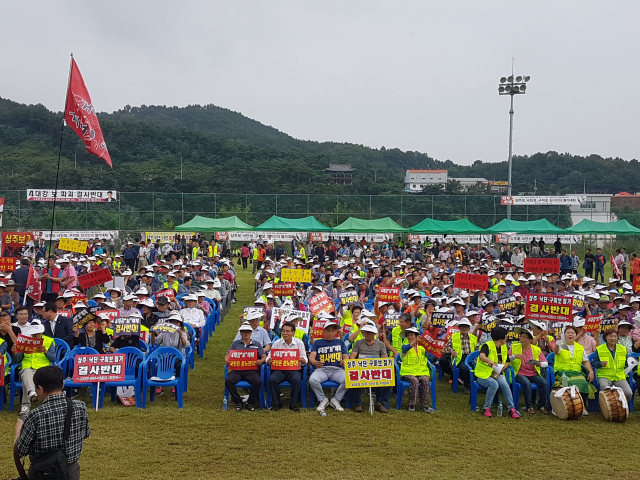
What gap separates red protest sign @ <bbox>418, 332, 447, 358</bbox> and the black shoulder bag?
5690mm

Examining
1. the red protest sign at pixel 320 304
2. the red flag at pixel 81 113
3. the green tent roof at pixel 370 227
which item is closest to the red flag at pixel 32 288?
the red flag at pixel 81 113

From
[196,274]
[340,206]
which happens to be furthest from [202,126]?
[196,274]

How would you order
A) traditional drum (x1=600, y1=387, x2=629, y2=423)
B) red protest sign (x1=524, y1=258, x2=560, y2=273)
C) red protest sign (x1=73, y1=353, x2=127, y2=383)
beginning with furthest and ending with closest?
red protest sign (x1=524, y1=258, x2=560, y2=273)
red protest sign (x1=73, y1=353, x2=127, y2=383)
traditional drum (x1=600, y1=387, x2=629, y2=423)

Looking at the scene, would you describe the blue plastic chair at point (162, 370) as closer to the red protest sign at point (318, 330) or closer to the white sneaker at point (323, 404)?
the white sneaker at point (323, 404)

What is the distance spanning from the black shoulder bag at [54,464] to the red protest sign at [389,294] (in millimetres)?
8420

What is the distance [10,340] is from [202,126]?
411 feet

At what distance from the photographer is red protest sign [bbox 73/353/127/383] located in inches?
320

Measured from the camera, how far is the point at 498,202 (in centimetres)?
3944

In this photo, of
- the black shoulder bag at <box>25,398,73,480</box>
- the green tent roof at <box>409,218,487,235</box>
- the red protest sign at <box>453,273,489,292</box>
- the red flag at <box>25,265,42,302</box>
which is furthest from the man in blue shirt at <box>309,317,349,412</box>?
the green tent roof at <box>409,218,487,235</box>

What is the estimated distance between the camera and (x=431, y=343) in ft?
29.1

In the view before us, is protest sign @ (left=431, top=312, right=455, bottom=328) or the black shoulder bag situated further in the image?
protest sign @ (left=431, top=312, right=455, bottom=328)

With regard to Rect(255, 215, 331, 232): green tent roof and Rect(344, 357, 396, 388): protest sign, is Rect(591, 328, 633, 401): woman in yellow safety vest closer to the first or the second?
Rect(344, 357, 396, 388): protest sign

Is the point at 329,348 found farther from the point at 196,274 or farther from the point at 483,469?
the point at 196,274

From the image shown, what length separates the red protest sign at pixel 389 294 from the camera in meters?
12.0
